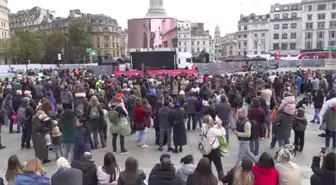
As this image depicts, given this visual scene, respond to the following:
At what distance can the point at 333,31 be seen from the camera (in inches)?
3487

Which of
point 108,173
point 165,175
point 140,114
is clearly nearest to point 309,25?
point 140,114

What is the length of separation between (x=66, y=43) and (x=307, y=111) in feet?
303

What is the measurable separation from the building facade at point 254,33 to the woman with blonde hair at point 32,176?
107994 mm

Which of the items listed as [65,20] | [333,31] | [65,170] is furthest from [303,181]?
[65,20]

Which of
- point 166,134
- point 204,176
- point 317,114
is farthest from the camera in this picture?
point 317,114

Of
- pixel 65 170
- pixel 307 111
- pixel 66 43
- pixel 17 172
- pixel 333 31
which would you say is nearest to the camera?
pixel 65 170

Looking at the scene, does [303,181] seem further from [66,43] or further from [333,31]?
[66,43]

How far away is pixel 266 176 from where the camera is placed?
4.99 meters

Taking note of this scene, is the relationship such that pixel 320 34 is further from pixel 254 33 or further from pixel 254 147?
pixel 254 147

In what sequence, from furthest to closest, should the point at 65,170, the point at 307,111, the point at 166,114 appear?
the point at 307,111, the point at 166,114, the point at 65,170

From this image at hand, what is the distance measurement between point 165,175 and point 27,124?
6713 millimetres

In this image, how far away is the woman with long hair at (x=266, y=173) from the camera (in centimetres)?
498

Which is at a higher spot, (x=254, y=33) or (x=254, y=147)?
(x=254, y=33)

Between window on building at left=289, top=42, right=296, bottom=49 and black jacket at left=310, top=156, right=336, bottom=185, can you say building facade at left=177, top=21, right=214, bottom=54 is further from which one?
black jacket at left=310, top=156, right=336, bottom=185
